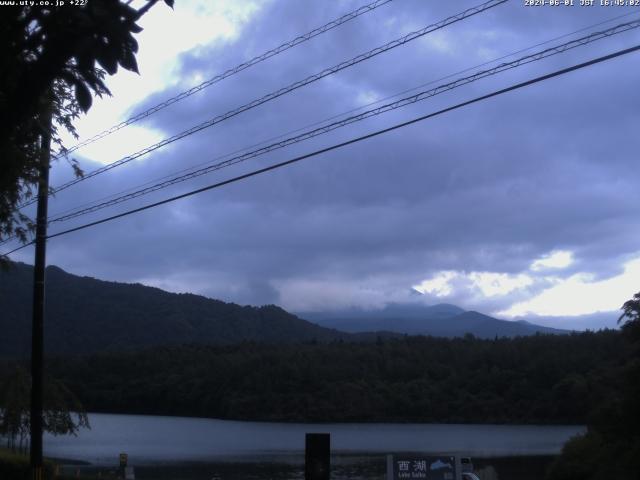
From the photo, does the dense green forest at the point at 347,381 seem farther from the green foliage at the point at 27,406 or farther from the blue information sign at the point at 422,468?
the blue information sign at the point at 422,468

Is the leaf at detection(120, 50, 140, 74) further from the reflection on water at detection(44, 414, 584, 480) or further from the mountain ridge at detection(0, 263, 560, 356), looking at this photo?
the mountain ridge at detection(0, 263, 560, 356)

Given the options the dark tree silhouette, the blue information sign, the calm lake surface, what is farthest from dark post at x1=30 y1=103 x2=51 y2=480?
the calm lake surface

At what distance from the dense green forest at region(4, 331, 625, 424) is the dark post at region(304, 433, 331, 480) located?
77421mm

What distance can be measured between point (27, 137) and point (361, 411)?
9976 cm

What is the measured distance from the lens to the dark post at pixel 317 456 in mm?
11664

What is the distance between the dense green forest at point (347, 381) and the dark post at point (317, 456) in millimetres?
77421

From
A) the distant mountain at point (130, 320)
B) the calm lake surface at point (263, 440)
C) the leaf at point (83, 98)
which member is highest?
the distant mountain at point (130, 320)

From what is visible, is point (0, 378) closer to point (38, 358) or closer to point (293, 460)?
point (38, 358)

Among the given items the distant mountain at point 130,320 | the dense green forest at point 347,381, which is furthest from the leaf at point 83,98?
the distant mountain at point 130,320

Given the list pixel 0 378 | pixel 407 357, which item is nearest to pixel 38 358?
pixel 0 378

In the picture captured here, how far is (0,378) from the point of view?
31328 millimetres

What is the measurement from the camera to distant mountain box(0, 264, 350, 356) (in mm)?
122125

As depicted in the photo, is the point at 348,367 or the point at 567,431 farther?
the point at 348,367

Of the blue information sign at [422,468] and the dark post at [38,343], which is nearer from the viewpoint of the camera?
the blue information sign at [422,468]
